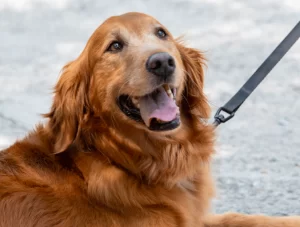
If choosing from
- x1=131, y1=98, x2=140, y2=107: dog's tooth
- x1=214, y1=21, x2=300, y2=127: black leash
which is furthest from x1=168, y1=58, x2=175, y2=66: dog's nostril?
x1=214, y1=21, x2=300, y2=127: black leash

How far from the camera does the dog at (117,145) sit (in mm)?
3695

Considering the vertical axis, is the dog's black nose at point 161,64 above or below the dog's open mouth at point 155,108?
above

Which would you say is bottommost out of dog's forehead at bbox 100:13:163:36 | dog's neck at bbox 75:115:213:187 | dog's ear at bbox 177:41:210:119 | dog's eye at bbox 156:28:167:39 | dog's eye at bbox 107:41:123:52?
dog's neck at bbox 75:115:213:187

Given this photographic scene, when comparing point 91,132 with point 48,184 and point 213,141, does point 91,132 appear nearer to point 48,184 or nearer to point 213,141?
point 48,184

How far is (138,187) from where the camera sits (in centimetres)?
382

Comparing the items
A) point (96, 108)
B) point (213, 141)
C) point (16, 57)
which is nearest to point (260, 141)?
point (213, 141)

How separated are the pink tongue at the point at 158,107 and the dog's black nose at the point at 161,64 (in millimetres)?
144

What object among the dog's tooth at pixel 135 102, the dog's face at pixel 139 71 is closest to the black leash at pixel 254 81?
the dog's face at pixel 139 71

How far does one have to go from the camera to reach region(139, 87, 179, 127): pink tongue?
12.0ft

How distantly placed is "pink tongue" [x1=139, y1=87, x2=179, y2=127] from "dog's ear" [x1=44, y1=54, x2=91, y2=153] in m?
0.37

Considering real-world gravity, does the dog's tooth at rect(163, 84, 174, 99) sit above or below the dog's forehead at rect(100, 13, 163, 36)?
below

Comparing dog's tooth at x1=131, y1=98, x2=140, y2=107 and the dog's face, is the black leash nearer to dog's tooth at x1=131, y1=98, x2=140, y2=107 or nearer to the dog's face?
the dog's face

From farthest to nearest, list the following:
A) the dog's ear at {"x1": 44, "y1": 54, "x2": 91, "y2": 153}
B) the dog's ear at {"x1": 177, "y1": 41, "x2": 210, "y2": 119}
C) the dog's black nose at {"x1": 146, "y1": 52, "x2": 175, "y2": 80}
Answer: the dog's ear at {"x1": 177, "y1": 41, "x2": 210, "y2": 119} < the dog's ear at {"x1": 44, "y1": 54, "x2": 91, "y2": 153} < the dog's black nose at {"x1": 146, "y1": 52, "x2": 175, "y2": 80}

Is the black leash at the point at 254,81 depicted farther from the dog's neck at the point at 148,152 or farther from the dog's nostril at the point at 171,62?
the dog's nostril at the point at 171,62
